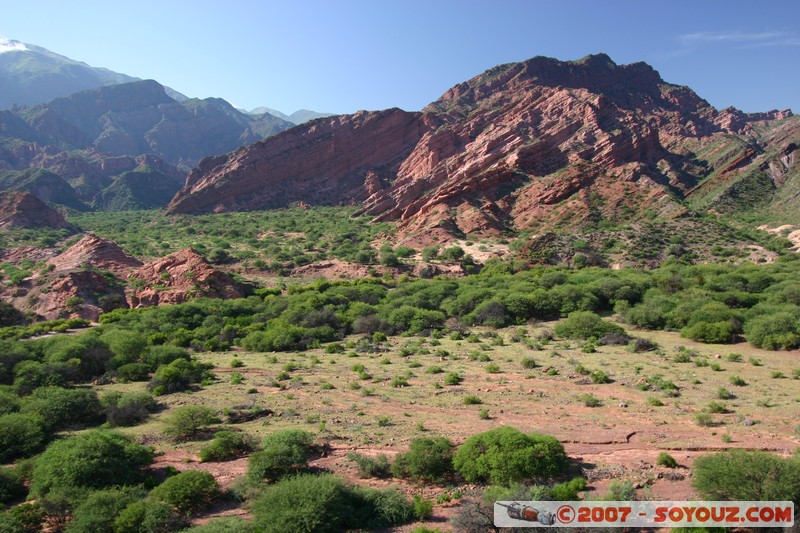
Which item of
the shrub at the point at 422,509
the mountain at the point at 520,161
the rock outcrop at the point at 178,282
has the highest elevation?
the mountain at the point at 520,161

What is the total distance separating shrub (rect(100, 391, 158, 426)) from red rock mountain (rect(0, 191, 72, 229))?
6980 cm

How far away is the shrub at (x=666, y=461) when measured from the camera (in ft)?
37.8

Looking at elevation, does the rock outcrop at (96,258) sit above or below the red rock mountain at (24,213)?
below

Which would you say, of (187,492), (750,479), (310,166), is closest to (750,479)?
(750,479)

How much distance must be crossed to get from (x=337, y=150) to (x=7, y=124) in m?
125

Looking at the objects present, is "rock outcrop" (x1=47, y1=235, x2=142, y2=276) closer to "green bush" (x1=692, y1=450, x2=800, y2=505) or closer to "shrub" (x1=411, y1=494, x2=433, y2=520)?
"shrub" (x1=411, y1=494, x2=433, y2=520)

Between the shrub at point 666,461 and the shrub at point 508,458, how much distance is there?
2254mm

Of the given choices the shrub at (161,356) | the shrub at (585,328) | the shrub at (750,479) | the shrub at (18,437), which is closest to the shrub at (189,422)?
the shrub at (18,437)

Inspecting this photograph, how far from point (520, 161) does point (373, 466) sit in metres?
71.3

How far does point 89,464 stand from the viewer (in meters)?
11.7

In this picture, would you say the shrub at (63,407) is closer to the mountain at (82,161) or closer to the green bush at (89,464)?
the green bush at (89,464)

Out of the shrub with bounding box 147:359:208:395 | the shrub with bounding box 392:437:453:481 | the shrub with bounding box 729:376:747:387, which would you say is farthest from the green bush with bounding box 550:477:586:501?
the shrub with bounding box 147:359:208:395

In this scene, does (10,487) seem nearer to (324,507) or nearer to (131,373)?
(324,507)

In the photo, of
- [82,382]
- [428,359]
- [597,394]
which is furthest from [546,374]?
[82,382]
